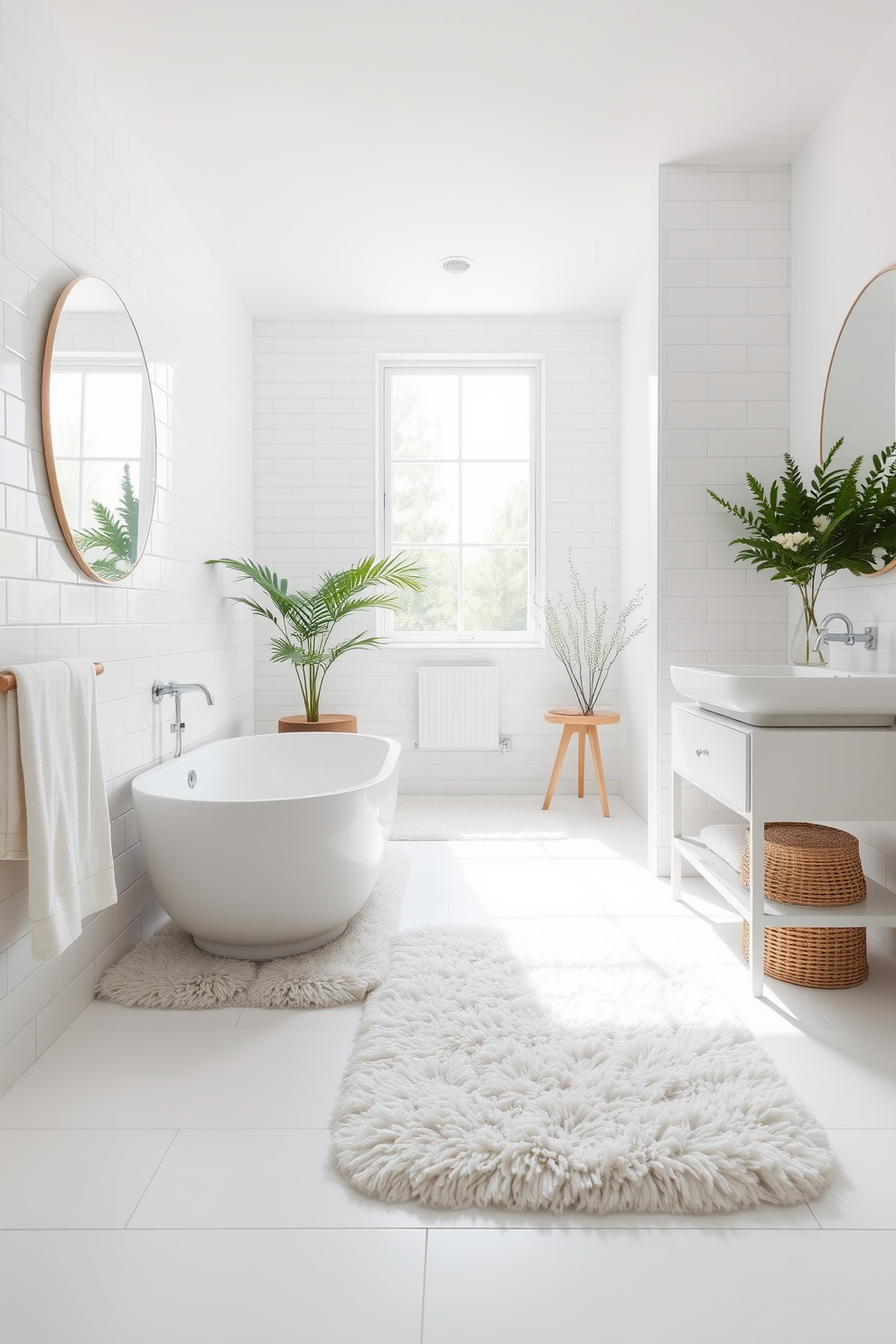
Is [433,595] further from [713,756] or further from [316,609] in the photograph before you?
[713,756]

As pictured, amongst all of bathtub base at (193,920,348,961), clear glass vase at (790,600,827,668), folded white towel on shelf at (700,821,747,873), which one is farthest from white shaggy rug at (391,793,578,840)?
clear glass vase at (790,600,827,668)

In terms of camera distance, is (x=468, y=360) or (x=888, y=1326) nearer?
(x=888, y=1326)

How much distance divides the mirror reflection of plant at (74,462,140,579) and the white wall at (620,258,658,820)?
88.4 inches

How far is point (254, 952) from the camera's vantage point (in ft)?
8.17

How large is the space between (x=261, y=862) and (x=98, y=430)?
1.39 metres

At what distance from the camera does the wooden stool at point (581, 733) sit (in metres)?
4.35

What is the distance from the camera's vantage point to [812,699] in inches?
84.8

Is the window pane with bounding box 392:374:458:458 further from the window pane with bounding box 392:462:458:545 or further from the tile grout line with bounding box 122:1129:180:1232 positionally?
the tile grout line with bounding box 122:1129:180:1232

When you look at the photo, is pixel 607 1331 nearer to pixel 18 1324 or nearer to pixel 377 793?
pixel 18 1324

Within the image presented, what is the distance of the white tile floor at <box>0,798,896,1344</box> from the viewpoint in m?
1.22

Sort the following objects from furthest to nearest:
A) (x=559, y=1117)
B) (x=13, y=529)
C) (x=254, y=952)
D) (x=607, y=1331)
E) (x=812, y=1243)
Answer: (x=254, y=952) → (x=13, y=529) → (x=559, y=1117) → (x=812, y=1243) → (x=607, y=1331)

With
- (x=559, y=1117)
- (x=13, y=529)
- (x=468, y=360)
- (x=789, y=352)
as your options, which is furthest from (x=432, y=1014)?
(x=468, y=360)

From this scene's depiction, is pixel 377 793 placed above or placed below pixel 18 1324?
above

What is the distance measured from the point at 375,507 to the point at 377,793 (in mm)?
2646
